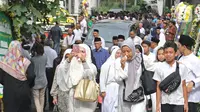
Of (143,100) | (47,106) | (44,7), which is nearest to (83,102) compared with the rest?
(143,100)

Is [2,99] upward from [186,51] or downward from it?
downward

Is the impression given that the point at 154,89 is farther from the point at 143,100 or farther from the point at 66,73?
the point at 66,73

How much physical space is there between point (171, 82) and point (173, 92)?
0.17m

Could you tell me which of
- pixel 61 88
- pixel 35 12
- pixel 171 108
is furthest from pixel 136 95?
pixel 35 12

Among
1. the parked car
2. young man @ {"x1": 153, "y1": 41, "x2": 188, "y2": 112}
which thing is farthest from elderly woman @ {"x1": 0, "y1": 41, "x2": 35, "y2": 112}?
the parked car

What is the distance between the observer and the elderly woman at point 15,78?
23.0 ft

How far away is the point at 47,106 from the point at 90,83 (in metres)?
3.59

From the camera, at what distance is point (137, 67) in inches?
268

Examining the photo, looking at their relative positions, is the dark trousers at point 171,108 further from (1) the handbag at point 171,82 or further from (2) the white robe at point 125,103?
(2) the white robe at point 125,103

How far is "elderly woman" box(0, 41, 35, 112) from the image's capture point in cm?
701

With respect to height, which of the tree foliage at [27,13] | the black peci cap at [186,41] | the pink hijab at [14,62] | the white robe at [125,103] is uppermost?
the tree foliage at [27,13]

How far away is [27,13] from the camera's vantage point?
725cm

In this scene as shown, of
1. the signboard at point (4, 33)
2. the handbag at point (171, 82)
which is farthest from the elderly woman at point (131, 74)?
the signboard at point (4, 33)

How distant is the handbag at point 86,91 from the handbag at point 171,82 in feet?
4.92
